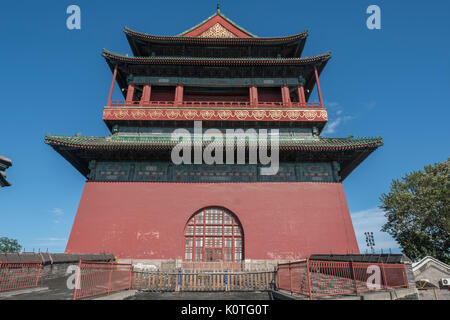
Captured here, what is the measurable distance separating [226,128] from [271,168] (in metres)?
4.26

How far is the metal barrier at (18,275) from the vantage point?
702 centimetres

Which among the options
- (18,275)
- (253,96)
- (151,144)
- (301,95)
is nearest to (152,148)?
(151,144)

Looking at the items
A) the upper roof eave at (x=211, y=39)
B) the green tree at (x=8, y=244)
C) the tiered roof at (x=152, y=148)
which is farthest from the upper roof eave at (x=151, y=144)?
the green tree at (x=8, y=244)

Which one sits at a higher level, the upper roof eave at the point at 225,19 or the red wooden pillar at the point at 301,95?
the upper roof eave at the point at 225,19

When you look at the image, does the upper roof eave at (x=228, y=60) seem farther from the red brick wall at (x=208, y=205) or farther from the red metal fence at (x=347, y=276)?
the red metal fence at (x=347, y=276)

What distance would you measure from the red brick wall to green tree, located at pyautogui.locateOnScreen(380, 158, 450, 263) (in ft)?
47.5

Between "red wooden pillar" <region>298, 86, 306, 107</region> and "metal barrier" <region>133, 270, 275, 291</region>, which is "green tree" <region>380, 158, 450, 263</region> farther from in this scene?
"metal barrier" <region>133, 270, 275, 291</region>

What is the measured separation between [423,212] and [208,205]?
21.2 meters

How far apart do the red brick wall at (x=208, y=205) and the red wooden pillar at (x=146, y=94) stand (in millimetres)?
6139

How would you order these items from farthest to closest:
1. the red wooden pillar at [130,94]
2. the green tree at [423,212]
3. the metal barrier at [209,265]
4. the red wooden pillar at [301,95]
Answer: the green tree at [423,212]
the red wooden pillar at [301,95]
the red wooden pillar at [130,94]
the metal barrier at [209,265]

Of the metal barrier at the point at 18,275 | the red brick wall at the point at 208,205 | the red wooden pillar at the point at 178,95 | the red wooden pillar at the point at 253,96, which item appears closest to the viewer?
the metal barrier at the point at 18,275

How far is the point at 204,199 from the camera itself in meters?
14.1

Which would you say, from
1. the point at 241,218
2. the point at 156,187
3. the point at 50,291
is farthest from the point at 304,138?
the point at 50,291

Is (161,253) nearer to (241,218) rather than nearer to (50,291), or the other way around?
(241,218)
